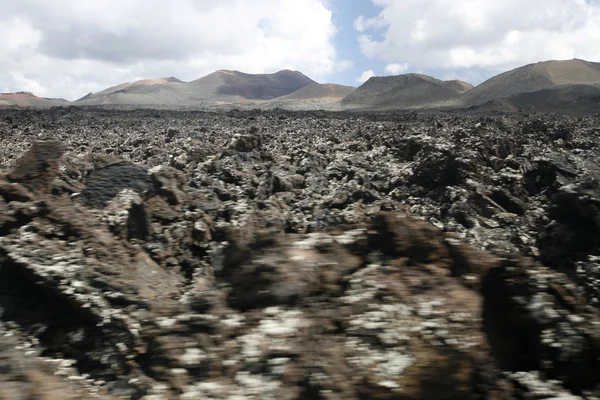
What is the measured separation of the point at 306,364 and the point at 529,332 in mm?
1735

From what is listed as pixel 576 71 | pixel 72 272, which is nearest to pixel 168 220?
pixel 72 272

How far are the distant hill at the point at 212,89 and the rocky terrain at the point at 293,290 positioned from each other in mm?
78173

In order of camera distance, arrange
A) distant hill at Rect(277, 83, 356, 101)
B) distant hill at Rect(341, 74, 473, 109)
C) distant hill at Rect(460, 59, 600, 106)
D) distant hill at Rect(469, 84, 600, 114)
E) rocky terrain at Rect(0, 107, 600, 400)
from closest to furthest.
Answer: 1. rocky terrain at Rect(0, 107, 600, 400)
2. distant hill at Rect(469, 84, 600, 114)
3. distant hill at Rect(460, 59, 600, 106)
4. distant hill at Rect(341, 74, 473, 109)
5. distant hill at Rect(277, 83, 356, 101)

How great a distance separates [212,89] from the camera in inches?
4724

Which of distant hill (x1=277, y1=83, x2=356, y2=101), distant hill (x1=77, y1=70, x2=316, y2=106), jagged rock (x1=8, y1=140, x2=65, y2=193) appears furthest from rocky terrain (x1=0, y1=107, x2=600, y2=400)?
distant hill (x1=277, y1=83, x2=356, y2=101)

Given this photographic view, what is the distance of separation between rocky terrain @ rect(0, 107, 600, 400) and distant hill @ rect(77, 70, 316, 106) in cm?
7817

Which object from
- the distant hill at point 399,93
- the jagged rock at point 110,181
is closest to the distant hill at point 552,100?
the distant hill at point 399,93

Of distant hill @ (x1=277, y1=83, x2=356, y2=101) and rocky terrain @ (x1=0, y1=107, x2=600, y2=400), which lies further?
distant hill @ (x1=277, y1=83, x2=356, y2=101)

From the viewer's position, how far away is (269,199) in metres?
9.17

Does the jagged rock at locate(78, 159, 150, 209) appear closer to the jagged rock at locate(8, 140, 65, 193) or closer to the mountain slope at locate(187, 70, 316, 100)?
the jagged rock at locate(8, 140, 65, 193)

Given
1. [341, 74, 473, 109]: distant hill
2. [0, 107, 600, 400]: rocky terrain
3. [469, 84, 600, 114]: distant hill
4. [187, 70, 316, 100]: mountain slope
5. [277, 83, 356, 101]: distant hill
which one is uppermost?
[187, 70, 316, 100]: mountain slope

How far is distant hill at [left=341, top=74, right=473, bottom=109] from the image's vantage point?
6438cm

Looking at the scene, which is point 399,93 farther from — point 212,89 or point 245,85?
point 245,85

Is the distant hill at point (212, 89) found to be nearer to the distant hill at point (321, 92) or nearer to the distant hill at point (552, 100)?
the distant hill at point (321, 92)
